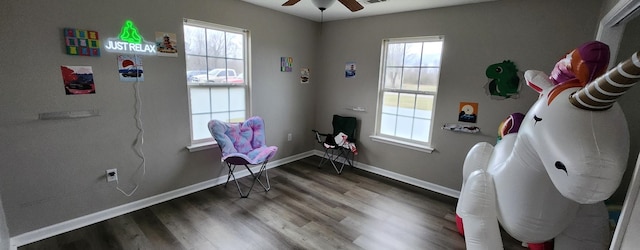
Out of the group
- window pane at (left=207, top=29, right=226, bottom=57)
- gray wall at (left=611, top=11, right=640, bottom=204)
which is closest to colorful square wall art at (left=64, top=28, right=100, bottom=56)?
window pane at (left=207, top=29, right=226, bottom=57)

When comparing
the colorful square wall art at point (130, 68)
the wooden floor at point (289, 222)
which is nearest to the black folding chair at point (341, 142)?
the wooden floor at point (289, 222)

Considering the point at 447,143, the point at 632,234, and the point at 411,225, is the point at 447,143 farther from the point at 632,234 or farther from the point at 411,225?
the point at 632,234

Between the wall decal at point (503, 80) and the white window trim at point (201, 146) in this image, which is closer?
the wall decal at point (503, 80)

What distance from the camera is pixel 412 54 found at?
11.0ft

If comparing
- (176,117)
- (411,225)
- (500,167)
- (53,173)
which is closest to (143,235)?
(53,173)

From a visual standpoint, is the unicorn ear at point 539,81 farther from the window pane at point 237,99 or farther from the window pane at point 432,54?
the window pane at point 237,99

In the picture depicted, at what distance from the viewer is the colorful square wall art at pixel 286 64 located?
3.73 metres

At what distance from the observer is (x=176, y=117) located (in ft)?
9.17

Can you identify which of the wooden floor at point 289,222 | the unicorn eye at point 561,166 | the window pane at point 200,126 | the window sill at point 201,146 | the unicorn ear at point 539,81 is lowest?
the wooden floor at point 289,222

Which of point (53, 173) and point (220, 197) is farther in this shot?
point (220, 197)

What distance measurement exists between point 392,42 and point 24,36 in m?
3.48

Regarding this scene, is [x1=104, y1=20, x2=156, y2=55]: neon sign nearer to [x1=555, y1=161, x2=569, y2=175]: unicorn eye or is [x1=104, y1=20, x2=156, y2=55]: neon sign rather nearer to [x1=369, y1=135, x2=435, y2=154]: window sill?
[x1=369, y1=135, x2=435, y2=154]: window sill

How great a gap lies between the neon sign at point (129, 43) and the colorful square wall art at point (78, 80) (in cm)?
25

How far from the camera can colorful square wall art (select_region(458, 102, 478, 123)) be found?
9.57ft
